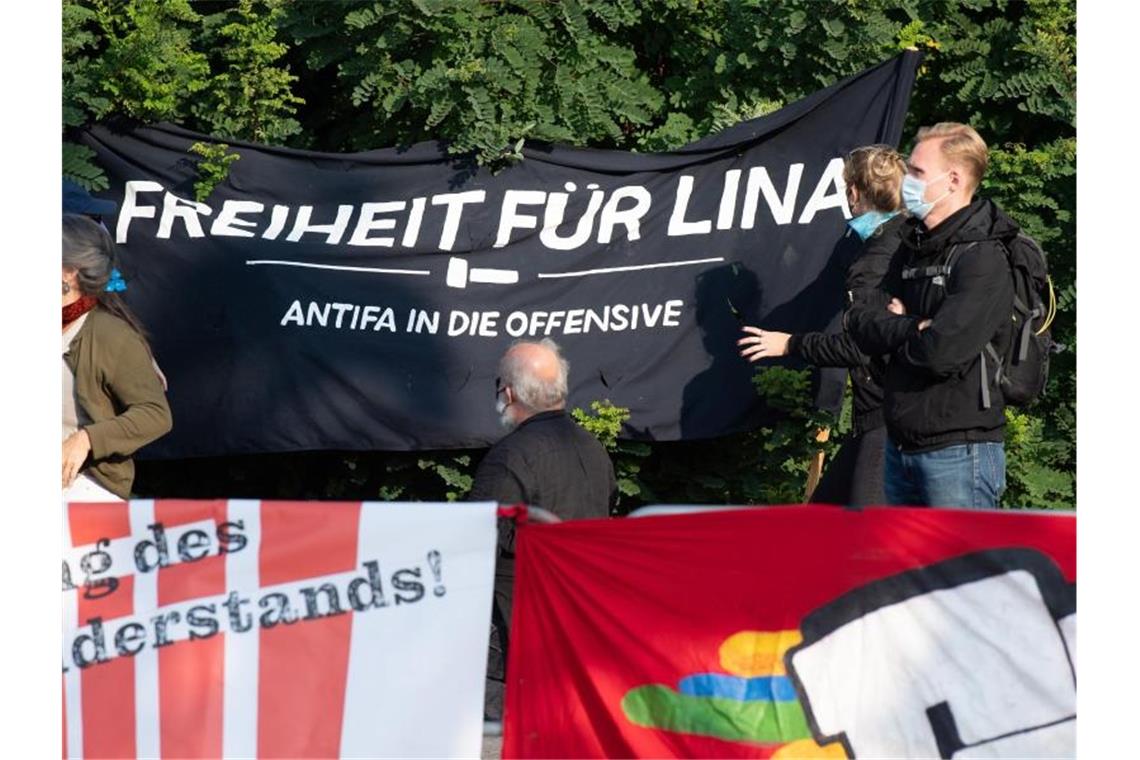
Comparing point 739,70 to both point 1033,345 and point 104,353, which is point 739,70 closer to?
point 1033,345

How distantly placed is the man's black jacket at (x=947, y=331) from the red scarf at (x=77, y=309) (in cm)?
264

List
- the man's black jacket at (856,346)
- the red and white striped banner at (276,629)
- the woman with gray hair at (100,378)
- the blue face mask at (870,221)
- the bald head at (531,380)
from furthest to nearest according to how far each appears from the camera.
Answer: the blue face mask at (870,221)
the man's black jacket at (856,346)
the bald head at (531,380)
the woman with gray hair at (100,378)
the red and white striped banner at (276,629)

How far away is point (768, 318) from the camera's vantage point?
7.49 m

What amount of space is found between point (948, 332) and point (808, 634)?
1.44 metres

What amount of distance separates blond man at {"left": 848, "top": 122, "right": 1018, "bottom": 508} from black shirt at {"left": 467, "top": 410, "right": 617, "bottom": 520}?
104 cm

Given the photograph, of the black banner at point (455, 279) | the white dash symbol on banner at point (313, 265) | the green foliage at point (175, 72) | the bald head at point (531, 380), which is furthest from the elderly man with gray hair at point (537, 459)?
the green foliage at point (175, 72)

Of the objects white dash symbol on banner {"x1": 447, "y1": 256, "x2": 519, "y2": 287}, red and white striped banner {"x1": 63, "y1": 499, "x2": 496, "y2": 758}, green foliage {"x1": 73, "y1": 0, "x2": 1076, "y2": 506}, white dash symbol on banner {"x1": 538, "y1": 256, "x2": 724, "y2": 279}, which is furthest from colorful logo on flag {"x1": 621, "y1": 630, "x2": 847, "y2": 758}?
white dash symbol on banner {"x1": 447, "y1": 256, "x2": 519, "y2": 287}

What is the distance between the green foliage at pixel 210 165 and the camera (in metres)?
7.81

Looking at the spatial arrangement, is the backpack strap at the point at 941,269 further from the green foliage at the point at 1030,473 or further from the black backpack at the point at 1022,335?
the green foliage at the point at 1030,473

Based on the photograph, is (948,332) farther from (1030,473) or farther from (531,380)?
(1030,473)

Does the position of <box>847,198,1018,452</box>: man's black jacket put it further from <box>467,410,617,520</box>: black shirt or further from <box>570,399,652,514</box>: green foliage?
<box>570,399,652,514</box>: green foliage

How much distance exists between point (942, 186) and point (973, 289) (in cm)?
42

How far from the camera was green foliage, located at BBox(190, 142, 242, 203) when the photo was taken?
781cm

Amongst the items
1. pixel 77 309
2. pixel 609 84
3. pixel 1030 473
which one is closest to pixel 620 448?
pixel 609 84
